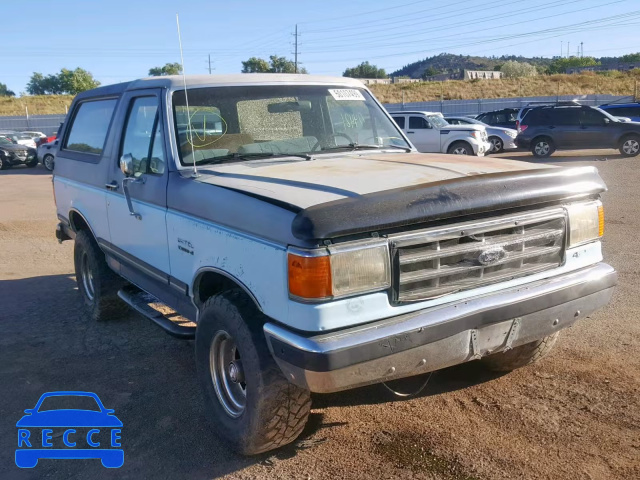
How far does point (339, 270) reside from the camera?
2.80 metres

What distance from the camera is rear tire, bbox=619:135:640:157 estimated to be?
64.6ft

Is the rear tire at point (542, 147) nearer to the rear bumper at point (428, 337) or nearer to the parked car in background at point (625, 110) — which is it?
the parked car in background at point (625, 110)

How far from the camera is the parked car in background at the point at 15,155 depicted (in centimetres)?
2336

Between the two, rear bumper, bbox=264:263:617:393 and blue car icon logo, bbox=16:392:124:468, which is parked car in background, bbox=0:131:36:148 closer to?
blue car icon logo, bbox=16:392:124:468

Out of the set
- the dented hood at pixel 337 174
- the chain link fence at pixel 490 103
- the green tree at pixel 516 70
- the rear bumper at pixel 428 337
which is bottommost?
the rear bumper at pixel 428 337

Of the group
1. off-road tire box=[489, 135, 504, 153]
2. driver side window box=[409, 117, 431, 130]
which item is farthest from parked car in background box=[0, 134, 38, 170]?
off-road tire box=[489, 135, 504, 153]

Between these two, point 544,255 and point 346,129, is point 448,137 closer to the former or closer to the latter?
point 346,129

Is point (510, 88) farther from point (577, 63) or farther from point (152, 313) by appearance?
point (577, 63)

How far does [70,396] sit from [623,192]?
1146 centimetres

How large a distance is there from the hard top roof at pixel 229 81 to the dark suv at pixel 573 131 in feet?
55.8

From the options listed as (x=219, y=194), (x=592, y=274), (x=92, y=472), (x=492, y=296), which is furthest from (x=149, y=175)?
(x=592, y=274)

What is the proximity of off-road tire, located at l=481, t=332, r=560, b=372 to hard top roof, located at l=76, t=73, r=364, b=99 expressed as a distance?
7.91 ft

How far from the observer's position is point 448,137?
19.5 meters

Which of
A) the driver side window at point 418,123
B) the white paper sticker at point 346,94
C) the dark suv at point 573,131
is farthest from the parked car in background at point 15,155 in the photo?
the white paper sticker at point 346,94
